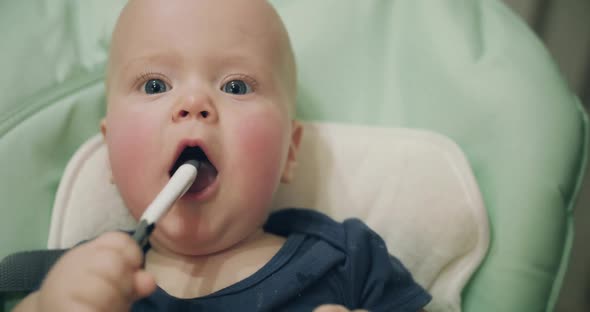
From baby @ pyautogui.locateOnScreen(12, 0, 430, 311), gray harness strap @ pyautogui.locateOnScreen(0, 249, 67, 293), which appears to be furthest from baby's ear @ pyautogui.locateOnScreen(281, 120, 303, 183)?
gray harness strap @ pyautogui.locateOnScreen(0, 249, 67, 293)

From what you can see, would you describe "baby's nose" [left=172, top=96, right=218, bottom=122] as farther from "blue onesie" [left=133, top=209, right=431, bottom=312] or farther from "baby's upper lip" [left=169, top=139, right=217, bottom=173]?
"blue onesie" [left=133, top=209, right=431, bottom=312]

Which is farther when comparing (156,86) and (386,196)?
(386,196)

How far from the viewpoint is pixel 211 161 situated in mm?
653

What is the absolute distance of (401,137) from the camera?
875mm

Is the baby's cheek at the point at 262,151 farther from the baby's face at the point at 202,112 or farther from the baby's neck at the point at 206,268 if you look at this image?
the baby's neck at the point at 206,268

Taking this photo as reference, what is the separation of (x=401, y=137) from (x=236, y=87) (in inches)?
12.4

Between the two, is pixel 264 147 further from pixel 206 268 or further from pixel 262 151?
pixel 206 268

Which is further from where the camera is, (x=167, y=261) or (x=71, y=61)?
(x=71, y=61)

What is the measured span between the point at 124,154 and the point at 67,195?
21 centimetres

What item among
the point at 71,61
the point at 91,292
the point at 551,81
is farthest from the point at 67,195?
the point at 551,81

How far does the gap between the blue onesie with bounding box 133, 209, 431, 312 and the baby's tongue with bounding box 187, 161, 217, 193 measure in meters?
0.15

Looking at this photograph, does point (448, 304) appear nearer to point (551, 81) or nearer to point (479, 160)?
point (479, 160)

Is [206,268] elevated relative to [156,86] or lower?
lower

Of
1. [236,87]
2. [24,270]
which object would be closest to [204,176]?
[236,87]
